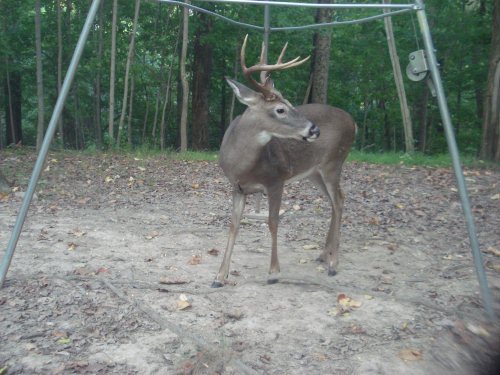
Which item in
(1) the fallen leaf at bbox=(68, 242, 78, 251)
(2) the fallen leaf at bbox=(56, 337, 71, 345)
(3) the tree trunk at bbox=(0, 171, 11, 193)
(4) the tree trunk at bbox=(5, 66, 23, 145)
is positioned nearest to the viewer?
(2) the fallen leaf at bbox=(56, 337, 71, 345)

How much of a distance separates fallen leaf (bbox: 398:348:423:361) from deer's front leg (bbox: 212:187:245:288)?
5.87 ft

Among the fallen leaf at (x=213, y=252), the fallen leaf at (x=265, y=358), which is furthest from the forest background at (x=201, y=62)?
the fallen leaf at (x=265, y=358)

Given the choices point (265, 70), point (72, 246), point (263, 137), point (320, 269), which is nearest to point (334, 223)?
point (320, 269)

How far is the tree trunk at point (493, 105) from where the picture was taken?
443 inches

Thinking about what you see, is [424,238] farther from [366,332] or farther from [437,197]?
[366,332]

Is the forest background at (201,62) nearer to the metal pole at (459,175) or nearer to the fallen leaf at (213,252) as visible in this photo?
the fallen leaf at (213,252)

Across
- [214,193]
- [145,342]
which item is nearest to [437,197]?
[214,193]

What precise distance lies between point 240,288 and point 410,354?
5.47 feet

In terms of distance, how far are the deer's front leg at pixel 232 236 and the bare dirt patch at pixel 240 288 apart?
11 centimetres

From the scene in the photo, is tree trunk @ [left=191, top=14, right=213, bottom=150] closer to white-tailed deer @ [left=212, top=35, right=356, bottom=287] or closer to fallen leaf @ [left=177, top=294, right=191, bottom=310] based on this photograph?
white-tailed deer @ [left=212, top=35, right=356, bottom=287]

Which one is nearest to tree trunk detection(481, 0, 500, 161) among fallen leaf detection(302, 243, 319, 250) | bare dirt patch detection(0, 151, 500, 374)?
bare dirt patch detection(0, 151, 500, 374)

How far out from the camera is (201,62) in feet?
60.6

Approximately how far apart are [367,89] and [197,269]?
19.6 metres

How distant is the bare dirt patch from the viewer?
3.73 m
